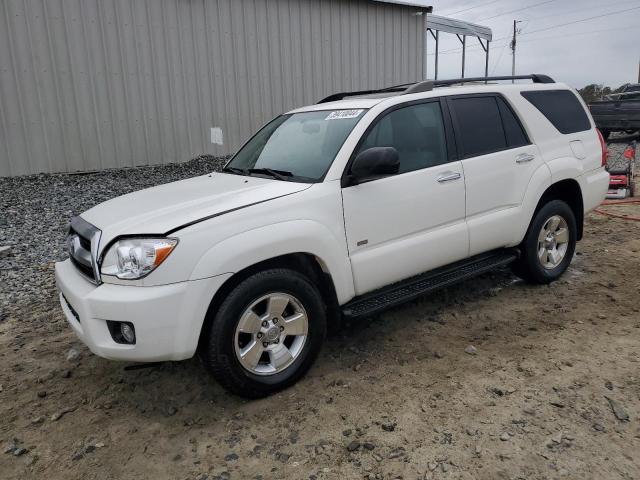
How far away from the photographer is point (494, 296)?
4652mm

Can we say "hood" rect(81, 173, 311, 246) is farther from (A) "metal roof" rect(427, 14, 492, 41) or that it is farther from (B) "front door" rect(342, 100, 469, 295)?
(A) "metal roof" rect(427, 14, 492, 41)

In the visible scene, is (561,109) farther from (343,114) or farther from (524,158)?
(343,114)

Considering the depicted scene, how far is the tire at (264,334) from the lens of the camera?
2.84 meters

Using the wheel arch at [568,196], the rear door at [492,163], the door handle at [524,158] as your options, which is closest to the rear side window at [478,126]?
the rear door at [492,163]

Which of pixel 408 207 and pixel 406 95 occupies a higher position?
pixel 406 95

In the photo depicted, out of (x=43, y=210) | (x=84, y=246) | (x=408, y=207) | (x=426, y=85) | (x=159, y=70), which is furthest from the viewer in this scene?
(x=159, y=70)

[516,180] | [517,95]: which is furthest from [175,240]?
[517,95]

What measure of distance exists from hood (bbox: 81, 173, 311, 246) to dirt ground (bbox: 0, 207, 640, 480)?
3.61 ft

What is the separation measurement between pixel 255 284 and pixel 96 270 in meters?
0.88

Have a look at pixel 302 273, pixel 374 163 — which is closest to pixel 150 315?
pixel 302 273

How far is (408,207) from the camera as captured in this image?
3553 mm

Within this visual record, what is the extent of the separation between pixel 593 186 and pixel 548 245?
75 centimetres

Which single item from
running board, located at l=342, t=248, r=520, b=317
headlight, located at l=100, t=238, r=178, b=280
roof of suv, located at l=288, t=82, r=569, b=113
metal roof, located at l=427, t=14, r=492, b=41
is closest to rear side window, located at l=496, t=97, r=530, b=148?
roof of suv, located at l=288, t=82, r=569, b=113

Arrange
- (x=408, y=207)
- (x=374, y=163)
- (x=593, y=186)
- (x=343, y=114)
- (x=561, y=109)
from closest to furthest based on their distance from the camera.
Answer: (x=374, y=163) → (x=408, y=207) → (x=343, y=114) → (x=561, y=109) → (x=593, y=186)
